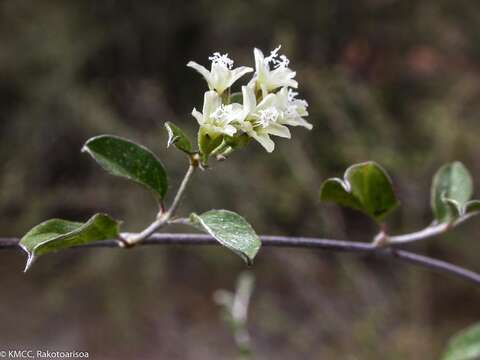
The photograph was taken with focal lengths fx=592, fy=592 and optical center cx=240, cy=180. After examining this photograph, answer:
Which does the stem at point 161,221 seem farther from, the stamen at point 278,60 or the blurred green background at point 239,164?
the blurred green background at point 239,164

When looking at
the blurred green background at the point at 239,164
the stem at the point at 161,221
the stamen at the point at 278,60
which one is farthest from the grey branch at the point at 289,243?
the blurred green background at the point at 239,164

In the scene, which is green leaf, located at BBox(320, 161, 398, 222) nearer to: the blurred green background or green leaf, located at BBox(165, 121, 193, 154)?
green leaf, located at BBox(165, 121, 193, 154)

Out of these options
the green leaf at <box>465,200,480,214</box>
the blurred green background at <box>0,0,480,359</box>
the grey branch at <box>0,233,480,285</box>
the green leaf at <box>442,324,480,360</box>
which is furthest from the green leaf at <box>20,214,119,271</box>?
the blurred green background at <box>0,0,480,359</box>

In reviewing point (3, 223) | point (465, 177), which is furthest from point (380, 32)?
point (465, 177)

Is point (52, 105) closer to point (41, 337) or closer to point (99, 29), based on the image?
point (99, 29)

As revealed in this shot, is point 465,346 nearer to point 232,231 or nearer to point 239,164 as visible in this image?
point 232,231

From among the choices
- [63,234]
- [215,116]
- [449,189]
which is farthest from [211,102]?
[449,189]
